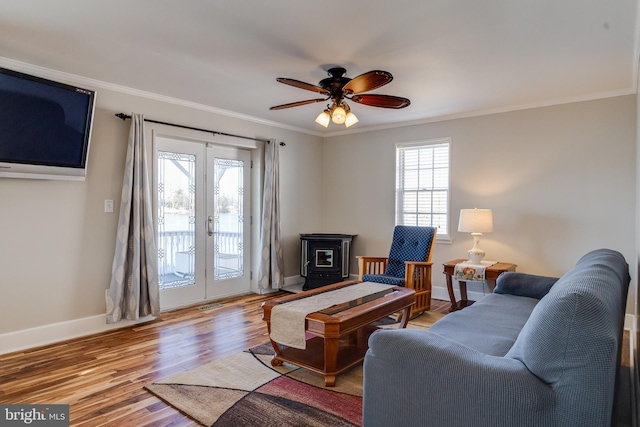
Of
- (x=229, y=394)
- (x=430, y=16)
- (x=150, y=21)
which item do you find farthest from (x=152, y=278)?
(x=430, y=16)

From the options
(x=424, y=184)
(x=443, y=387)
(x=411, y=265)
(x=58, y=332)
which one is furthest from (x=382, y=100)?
(x=58, y=332)

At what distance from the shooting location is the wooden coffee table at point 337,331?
8.41 feet

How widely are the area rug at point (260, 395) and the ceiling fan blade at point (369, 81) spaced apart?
213cm

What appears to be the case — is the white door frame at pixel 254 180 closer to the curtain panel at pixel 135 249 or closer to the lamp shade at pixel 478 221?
the curtain panel at pixel 135 249

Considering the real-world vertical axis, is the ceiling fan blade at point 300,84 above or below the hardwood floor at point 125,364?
above

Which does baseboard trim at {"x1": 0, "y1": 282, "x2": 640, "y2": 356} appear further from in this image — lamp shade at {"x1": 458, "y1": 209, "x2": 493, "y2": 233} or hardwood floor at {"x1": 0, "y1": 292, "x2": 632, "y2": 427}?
lamp shade at {"x1": 458, "y1": 209, "x2": 493, "y2": 233}

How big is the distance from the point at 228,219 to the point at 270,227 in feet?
1.93

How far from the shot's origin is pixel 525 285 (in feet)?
10.6

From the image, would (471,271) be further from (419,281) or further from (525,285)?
(525,285)

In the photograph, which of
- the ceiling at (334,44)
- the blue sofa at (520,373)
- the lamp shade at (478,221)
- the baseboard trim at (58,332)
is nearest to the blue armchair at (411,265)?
the lamp shade at (478,221)

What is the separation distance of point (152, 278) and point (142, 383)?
1.53 m

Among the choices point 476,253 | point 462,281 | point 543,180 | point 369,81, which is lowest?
point 462,281

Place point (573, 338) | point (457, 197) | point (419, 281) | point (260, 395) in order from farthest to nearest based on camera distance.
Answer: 1. point (457, 197)
2. point (419, 281)
3. point (260, 395)
4. point (573, 338)

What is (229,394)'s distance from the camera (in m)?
2.48
